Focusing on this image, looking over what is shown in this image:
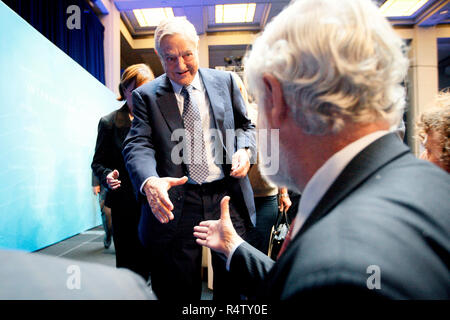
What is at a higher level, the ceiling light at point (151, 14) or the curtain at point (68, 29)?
the ceiling light at point (151, 14)

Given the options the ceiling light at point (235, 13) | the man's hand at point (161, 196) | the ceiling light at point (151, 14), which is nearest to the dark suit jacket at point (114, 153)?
the man's hand at point (161, 196)

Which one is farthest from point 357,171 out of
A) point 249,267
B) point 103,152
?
point 103,152

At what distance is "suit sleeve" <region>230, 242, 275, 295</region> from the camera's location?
745 mm

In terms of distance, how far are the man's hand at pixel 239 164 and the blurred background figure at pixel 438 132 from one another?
Result: 733 mm

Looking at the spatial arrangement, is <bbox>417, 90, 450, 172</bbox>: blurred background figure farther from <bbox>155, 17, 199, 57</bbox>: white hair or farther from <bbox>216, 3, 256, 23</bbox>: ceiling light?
<bbox>216, 3, 256, 23</bbox>: ceiling light

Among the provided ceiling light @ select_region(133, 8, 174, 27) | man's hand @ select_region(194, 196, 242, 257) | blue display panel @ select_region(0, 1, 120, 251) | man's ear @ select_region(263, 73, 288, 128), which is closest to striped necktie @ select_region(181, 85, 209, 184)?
man's hand @ select_region(194, 196, 242, 257)

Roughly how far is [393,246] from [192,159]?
37.3 inches

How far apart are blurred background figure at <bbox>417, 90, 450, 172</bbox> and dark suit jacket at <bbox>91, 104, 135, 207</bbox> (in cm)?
154

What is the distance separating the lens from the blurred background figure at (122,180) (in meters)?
1.82

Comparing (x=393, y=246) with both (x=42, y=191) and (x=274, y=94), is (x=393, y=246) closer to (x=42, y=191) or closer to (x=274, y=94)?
(x=274, y=94)

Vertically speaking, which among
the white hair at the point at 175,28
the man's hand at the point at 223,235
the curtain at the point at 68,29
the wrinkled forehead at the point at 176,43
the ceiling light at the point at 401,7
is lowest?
the man's hand at the point at 223,235

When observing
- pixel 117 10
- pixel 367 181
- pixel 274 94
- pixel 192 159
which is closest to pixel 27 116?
pixel 192 159

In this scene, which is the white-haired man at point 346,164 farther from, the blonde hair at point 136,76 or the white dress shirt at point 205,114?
the blonde hair at point 136,76
